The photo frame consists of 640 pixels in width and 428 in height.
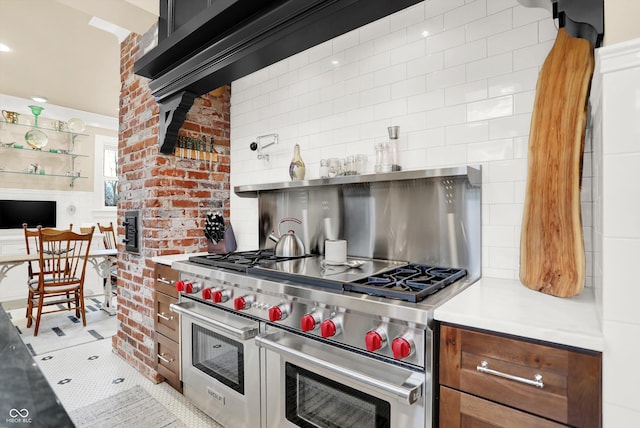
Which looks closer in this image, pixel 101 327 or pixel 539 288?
pixel 539 288

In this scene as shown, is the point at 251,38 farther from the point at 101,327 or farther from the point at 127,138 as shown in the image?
the point at 101,327

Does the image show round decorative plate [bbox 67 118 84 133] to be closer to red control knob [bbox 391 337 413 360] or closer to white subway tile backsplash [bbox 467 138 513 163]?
white subway tile backsplash [bbox 467 138 513 163]

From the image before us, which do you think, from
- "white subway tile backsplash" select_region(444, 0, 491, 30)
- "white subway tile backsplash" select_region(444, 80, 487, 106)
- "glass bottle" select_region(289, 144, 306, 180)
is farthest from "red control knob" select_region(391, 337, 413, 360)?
"white subway tile backsplash" select_region(444, 0, 491, 30)

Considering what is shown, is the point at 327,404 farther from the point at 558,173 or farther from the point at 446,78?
the point at 446,78

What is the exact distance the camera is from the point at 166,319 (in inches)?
94.5

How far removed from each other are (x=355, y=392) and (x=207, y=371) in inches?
43.1

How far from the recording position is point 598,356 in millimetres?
873

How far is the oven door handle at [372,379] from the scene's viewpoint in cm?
108

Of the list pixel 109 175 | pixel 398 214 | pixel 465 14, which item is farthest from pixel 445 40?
pixel 109 175

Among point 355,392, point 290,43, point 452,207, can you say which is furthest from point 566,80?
point 355,392

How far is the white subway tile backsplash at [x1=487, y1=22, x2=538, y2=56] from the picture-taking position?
1524 millimetres

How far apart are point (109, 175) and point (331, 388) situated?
613cm

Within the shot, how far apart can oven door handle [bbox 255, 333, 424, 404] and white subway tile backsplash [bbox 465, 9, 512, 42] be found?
1569 millimetres

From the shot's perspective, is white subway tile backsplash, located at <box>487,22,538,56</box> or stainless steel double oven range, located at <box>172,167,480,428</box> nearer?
stainless steel double oven range, located at <box>172,167,480,428</box>
